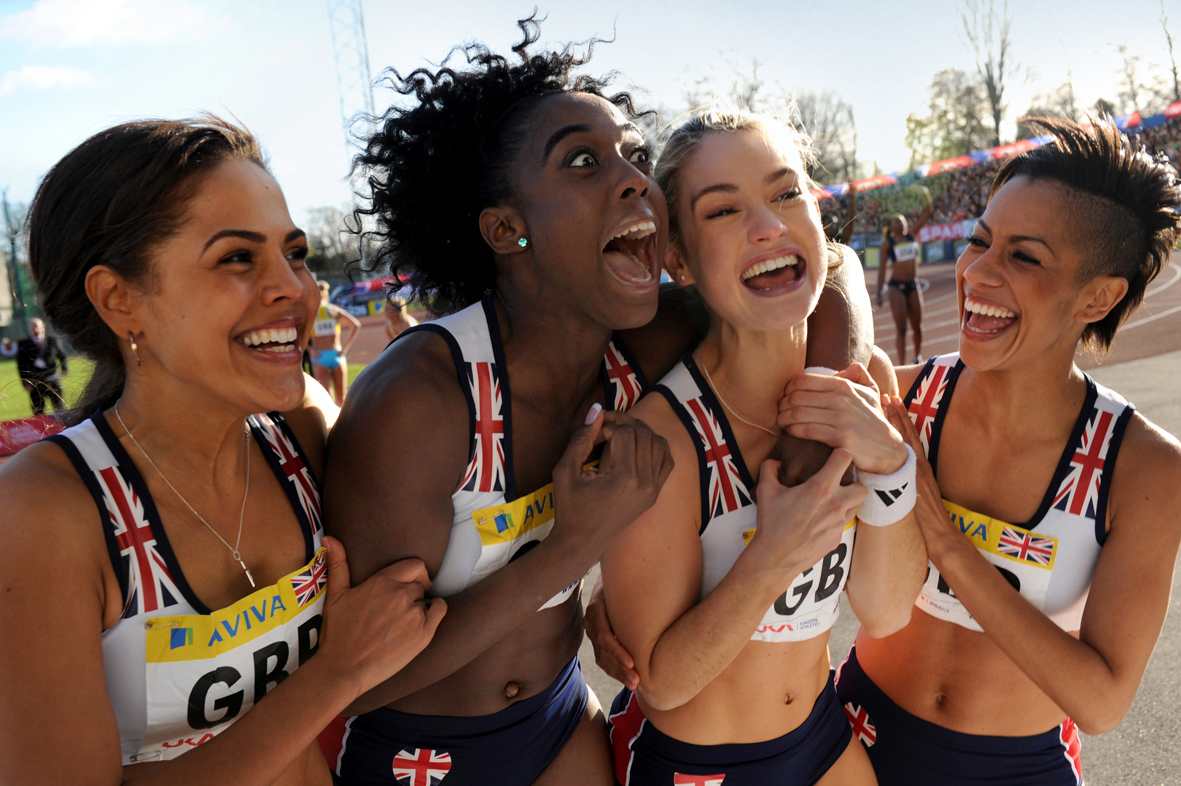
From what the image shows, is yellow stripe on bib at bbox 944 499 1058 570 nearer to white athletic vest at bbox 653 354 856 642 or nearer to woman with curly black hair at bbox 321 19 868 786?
white athletic vest at bbox 653 354 856 642

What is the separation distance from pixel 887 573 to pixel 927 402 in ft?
2.05

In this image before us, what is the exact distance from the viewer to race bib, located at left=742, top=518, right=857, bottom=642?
6.69 ft

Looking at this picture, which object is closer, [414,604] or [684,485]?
[414,604]

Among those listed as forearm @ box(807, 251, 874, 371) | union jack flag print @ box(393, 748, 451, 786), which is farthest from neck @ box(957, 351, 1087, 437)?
union jack flag print @ box(393, 748, 451, 786)

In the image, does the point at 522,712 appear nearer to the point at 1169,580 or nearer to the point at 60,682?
the point at 60,682

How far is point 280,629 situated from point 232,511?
1.01 feet

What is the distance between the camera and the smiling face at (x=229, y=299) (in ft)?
5.23

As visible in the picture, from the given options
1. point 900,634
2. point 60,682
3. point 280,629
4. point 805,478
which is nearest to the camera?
point 60,682

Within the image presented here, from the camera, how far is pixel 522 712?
2.11 meters

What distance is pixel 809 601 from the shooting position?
6.78 ft

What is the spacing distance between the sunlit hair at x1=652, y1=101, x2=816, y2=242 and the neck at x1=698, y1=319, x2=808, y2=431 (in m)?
0.36

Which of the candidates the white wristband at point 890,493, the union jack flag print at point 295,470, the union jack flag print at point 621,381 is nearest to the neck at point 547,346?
the union jack flag print at point 621,381

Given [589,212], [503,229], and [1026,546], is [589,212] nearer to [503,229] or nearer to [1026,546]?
[503,229]

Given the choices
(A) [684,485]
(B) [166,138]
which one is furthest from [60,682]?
(A) [684,485]
